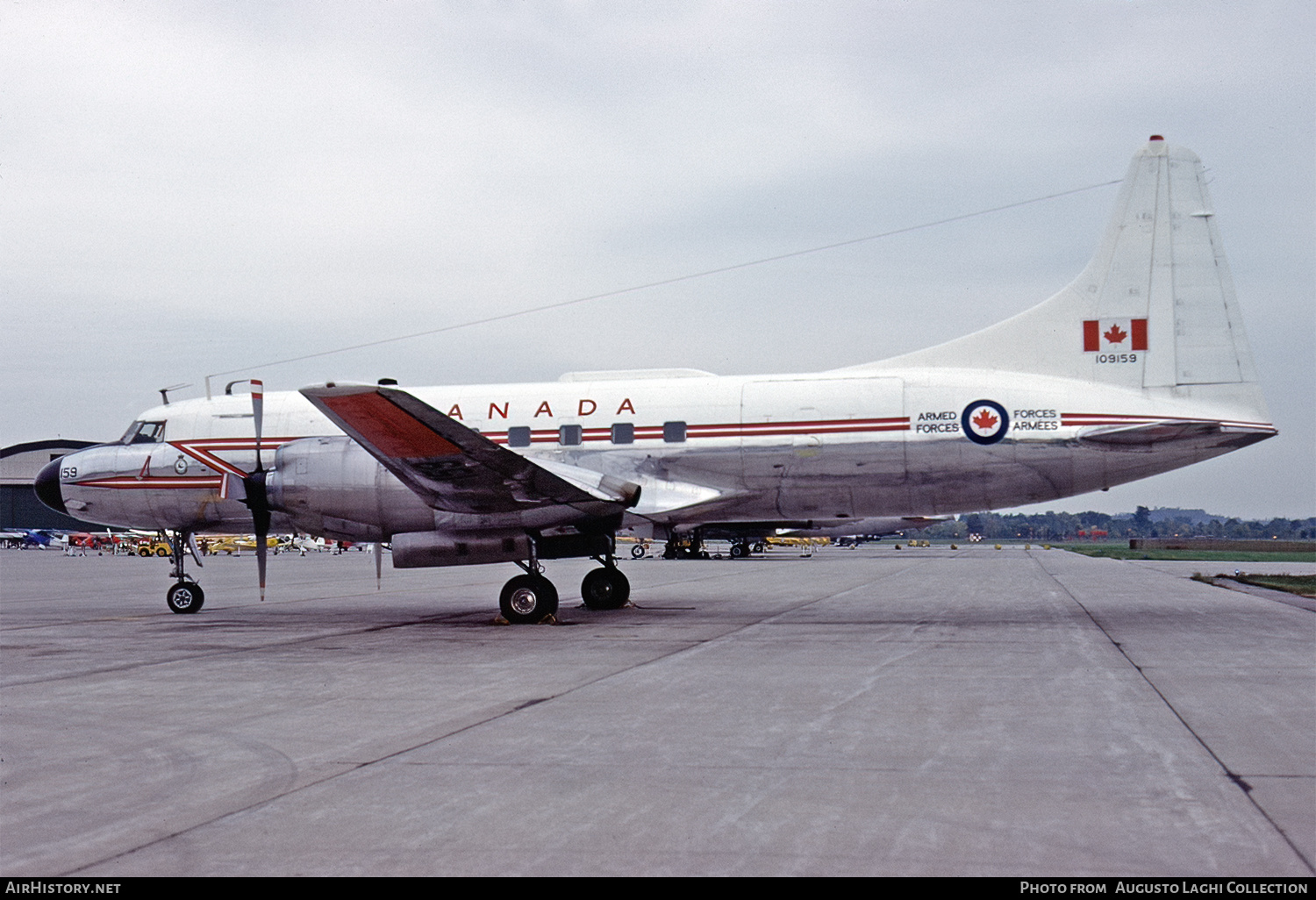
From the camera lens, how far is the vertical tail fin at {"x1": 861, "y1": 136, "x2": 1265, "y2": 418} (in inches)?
619

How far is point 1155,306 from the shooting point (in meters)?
16.0

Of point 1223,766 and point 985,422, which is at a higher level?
point 985,422

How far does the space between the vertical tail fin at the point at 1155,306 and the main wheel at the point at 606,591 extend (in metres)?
7.77

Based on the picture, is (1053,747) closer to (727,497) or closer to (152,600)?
(727,497)

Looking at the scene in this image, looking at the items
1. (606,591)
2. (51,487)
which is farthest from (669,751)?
(51,487)

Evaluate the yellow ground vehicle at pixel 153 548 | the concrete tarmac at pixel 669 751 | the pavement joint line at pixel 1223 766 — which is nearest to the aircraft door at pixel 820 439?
the concrete tarmac at pixel 669 751

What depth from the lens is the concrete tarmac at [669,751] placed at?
15.5 feet

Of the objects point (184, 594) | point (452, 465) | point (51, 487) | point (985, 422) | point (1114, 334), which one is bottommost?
point (184, 594)

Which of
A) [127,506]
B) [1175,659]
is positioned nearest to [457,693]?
[1175,659]

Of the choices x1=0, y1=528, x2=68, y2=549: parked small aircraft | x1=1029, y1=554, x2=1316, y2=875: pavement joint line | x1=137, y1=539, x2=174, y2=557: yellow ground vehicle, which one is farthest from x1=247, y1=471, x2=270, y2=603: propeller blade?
x1=0, y1=528, x2=68, y2=549: parked small aircraft

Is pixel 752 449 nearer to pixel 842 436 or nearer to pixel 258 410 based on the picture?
pixel 842 436

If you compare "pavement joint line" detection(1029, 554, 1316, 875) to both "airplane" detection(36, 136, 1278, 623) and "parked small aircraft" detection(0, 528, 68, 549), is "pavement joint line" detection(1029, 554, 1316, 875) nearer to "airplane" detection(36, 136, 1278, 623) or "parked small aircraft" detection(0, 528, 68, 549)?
"airplane" detection(36, 136, 1278, 623)

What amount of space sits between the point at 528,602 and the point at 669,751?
957 cm

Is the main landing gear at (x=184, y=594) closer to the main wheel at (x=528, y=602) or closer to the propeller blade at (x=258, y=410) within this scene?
the propeller blade at (x=258, y=410)
